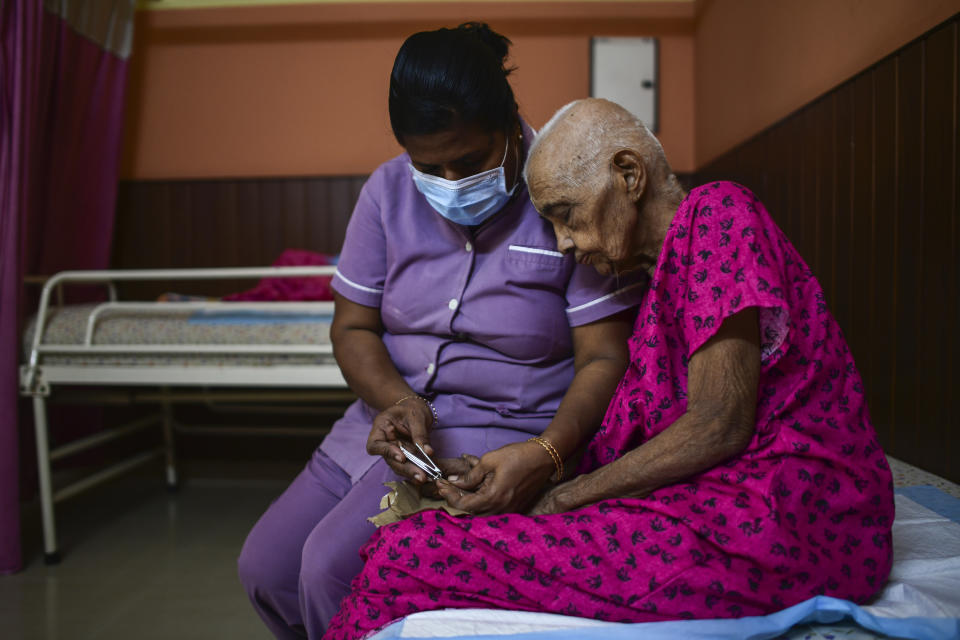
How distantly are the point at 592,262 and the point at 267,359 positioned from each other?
6.11 feet

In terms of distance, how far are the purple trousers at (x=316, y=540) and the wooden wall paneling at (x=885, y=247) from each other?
48.6 inches

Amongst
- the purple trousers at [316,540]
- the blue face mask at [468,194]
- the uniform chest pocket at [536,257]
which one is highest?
the blue face mask at [468,194]

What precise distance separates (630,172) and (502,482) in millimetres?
554

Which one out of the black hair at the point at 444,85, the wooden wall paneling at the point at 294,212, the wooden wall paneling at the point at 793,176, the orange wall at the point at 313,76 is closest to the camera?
the black hair at the point at 444,85

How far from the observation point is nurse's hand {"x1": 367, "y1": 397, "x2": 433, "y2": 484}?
1211mm

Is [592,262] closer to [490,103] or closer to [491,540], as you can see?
[490,103]

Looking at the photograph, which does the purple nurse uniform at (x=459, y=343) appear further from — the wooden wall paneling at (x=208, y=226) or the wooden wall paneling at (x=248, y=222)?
the wooden wall paneling at (x=208, y=226)

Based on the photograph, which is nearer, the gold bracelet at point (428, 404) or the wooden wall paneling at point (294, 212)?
the gold bracelet at point (428, 404)

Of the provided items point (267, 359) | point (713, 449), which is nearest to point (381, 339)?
point (713, 449)

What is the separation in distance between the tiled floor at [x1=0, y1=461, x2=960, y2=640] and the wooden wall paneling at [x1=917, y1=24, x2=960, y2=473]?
159 mm

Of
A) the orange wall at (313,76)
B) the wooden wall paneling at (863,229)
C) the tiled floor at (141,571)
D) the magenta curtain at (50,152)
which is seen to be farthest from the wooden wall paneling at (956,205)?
the magenta curtain at (50,152)

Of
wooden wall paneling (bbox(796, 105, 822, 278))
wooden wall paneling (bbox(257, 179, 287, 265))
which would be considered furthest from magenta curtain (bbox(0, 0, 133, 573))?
wooden wall paneling (bbox(796, 105, 822, 278))

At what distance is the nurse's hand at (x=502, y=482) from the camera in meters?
1.13

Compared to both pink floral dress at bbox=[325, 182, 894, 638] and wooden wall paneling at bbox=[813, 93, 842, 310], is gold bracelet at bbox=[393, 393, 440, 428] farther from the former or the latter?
wooden wall paneling at bbox=[813, 93, 842, 310]
